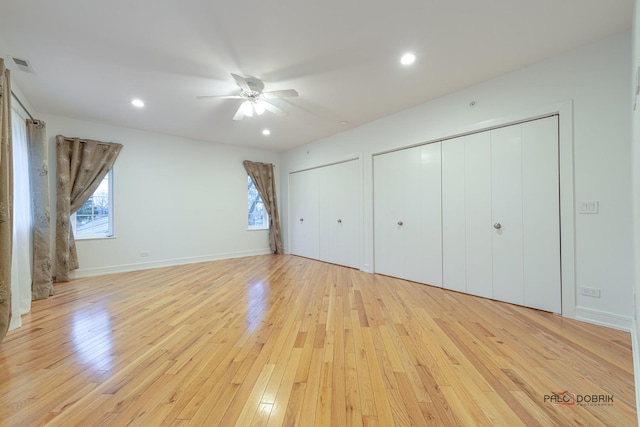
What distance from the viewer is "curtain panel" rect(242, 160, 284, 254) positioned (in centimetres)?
629

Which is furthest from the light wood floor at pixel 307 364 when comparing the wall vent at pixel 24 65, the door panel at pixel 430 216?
the wall vent at pixel 24 65

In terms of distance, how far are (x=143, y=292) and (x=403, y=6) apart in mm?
4391

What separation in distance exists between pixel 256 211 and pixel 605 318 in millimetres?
6117

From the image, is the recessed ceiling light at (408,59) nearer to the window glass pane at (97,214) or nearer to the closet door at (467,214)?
the closet door at (467,214)

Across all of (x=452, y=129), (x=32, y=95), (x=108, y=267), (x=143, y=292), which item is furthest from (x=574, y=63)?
(x=108, y=267)

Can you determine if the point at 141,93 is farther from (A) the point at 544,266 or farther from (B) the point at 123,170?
(A) the point at 544,266

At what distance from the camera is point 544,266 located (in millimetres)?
2662

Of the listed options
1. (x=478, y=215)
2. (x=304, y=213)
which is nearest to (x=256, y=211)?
(x=304, y=213)

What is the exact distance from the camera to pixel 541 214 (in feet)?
8.79

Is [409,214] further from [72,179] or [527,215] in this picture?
[72,179]

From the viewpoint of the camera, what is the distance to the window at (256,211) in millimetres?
6340

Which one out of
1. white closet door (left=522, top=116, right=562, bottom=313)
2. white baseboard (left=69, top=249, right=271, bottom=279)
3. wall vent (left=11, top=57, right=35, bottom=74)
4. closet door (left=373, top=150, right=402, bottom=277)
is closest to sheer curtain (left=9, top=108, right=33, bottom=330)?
wall vent (left=11, top=57, right=35, bottom=74)

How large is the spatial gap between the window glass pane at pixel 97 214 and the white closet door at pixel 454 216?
577cm

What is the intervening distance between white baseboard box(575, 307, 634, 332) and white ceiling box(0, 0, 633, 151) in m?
2.58
